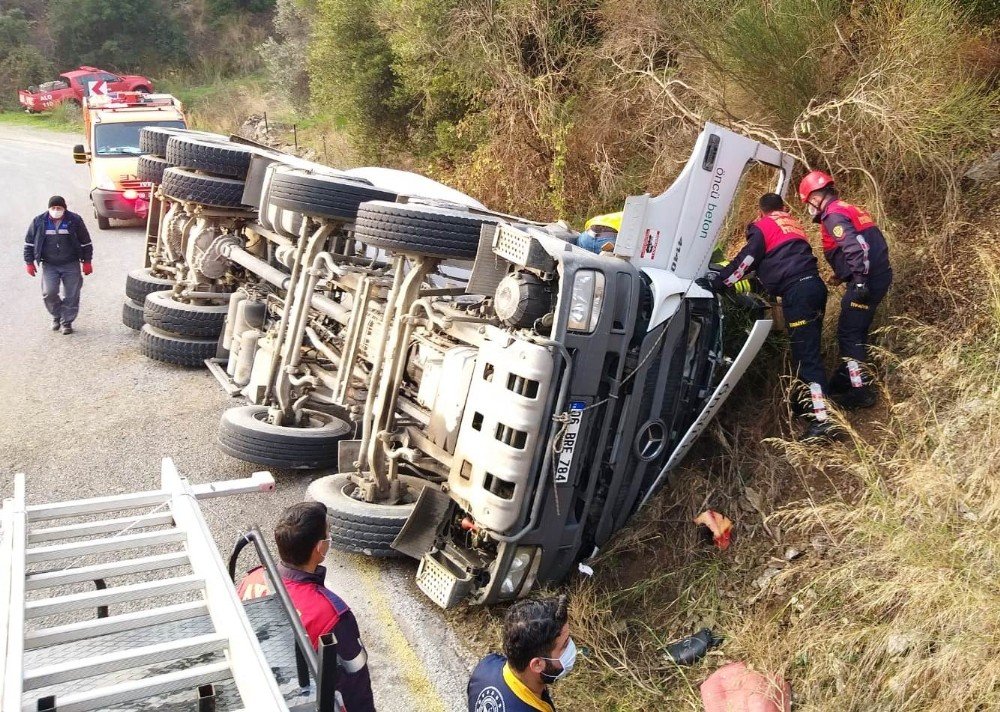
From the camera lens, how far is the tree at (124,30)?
43156 millimetres

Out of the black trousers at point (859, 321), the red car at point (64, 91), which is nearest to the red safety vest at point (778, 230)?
the black trousers at point (859, 321)

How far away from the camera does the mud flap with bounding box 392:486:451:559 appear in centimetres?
491

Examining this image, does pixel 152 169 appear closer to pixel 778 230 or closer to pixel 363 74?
pixel 363 74

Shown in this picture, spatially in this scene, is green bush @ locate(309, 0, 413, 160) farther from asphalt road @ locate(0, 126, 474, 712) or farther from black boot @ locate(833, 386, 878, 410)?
black boot @ locate(833, 386, 878, 410)

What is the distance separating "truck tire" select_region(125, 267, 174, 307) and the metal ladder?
25.6ft

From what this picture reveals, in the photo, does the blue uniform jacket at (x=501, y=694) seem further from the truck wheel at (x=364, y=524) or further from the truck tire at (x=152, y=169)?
the truck tire at (x=152, y=169)

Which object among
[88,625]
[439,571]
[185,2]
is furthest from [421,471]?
[185,2]

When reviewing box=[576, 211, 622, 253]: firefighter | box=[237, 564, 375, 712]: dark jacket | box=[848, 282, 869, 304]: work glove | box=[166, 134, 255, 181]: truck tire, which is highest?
box=[848, 282, 869, 304]: work glove

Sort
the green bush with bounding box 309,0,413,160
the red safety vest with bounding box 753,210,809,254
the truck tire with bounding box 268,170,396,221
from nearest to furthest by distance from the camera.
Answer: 1. the red safety vest with bounding box 753,210,809,254
2. the truck tire with bounding box 268,170,396,221
3. the green bush with bounding box 309,0,413,160

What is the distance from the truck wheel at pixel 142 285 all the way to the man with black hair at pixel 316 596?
7.90 m

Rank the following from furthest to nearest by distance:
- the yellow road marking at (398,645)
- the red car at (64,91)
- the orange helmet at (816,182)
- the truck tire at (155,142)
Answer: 1. the red car at (64,91)
2. the truck tire at (155,142)
3. the orange helmet at (816,182)
4. the yellow road marking at (398,645)

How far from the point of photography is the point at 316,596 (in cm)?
300

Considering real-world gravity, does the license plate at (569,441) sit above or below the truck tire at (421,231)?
below

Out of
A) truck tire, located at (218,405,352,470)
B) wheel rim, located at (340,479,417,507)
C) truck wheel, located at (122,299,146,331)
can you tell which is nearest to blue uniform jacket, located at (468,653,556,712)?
wheel rim, located at (340,479,417,507)
